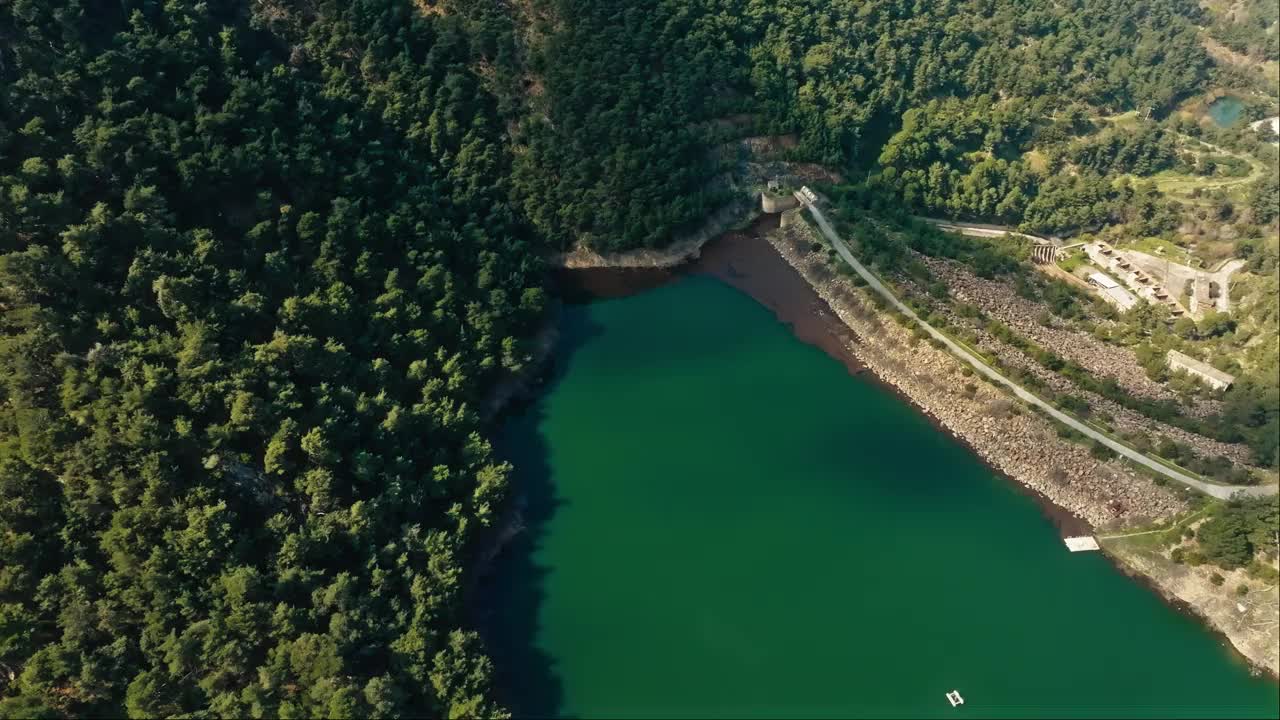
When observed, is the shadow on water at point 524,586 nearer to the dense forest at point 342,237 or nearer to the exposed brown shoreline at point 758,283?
the dense forest at point 342,237

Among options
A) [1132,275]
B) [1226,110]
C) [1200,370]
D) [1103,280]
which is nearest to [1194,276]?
[1132,275]

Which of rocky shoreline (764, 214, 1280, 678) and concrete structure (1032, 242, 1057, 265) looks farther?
concrete structure (1032, 242, 1057, 265)

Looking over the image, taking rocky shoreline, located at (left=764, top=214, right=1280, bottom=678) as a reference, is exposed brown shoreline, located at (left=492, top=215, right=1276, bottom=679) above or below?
above

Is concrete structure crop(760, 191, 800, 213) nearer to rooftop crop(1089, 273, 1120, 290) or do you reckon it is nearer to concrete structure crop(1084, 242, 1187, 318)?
rooftop crop(1089, 273, 1120, 290)

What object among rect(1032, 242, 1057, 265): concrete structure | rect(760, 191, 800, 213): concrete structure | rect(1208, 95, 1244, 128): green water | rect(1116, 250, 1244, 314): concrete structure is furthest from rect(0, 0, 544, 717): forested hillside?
rect(1208, 95, 1244, 128): green water

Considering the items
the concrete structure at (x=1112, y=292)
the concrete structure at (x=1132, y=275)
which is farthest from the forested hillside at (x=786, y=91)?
the concrete structure at (x=1112, y=292)

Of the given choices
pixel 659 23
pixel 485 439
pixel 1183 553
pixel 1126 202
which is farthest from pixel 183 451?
pixel 1126 202
